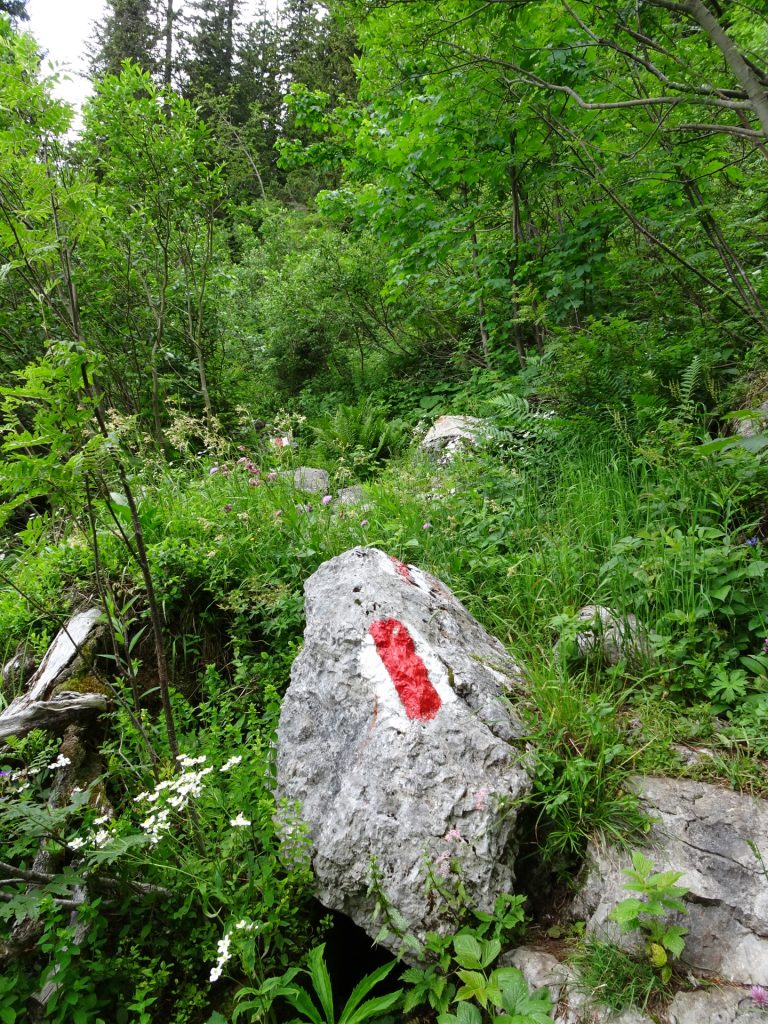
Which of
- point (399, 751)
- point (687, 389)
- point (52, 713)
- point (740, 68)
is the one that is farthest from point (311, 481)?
point (740, 68)

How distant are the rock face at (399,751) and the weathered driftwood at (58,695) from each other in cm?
105

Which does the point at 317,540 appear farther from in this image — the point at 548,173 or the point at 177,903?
the point at 548,173

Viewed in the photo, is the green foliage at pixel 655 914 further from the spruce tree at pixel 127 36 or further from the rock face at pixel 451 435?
the spruce tree at pixel 127 36

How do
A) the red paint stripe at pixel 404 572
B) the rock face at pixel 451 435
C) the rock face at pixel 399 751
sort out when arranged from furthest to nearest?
the rock face at pixel 451 435 < the red paint stripe at pixel 404 572 < the rock face at pixel 399 751

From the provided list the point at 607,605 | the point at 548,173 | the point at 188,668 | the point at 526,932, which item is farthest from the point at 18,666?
the point at 548,173

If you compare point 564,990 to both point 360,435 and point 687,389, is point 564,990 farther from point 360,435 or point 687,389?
point 360,435

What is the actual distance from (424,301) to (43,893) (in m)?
7.32

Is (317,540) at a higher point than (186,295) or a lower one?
lower

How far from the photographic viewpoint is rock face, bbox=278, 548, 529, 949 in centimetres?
184

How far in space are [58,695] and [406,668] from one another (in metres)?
1.83

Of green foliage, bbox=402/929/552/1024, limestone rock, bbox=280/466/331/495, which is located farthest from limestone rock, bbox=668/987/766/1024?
limestone rock, bbox=280/466/331/495

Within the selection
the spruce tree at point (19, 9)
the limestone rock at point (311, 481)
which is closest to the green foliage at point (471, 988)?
the limestone rock at point (311, 481)

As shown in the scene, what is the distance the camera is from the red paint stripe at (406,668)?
2150 millimetres

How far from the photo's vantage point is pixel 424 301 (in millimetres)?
7602
